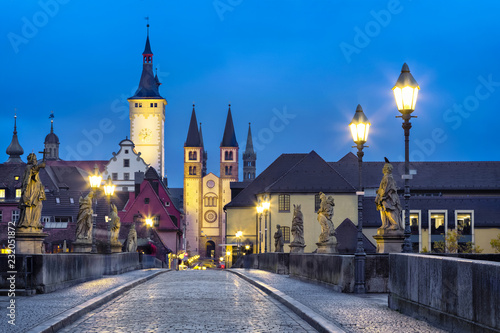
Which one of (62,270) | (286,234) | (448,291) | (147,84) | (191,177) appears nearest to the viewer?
(448,291)

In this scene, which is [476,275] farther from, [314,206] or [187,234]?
[187,234]

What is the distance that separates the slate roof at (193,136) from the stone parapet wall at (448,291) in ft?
484

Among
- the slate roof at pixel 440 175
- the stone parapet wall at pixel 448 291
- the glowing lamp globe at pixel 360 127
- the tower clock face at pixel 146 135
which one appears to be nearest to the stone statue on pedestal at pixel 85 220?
the glowing lamp globe at pixel 360 127

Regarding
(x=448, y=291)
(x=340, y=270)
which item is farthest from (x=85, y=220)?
(x=448, y=291)

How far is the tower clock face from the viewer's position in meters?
149

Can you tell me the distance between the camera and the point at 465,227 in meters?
89.2

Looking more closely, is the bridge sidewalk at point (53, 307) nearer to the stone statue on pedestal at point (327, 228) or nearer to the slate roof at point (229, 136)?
the stone statue on pedestal at point (327, 228)

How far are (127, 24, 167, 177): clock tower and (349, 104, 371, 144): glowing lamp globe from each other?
126 m

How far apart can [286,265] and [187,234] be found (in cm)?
11530

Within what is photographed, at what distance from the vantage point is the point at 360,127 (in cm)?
2061

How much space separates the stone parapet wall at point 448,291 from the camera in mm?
8648

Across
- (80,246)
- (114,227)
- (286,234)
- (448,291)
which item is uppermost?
(114,227)

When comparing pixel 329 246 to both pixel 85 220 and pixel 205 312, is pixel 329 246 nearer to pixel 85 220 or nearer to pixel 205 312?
pixel 85 220

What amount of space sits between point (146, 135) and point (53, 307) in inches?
5390
